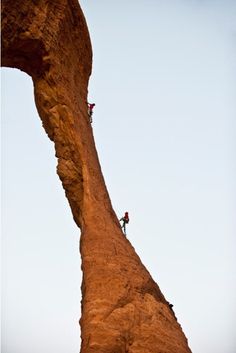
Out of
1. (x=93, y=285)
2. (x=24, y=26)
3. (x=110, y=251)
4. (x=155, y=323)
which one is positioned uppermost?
(x=24, y=26)

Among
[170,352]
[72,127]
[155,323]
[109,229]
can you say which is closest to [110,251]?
[109,229]

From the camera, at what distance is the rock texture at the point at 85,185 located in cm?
1177

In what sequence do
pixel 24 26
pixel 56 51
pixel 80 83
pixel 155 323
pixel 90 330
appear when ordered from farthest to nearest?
pixel 80 83 → pixel 56 51 → pixel 24 26 → pixel 155 323 → pixel 90 330

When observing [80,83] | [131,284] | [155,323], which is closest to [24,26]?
[80,83]

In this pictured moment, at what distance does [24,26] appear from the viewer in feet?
49.3

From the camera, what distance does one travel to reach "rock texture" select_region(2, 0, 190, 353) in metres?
11.8

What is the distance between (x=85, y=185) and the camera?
14711 mm

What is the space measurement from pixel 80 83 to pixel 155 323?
33.3 ft

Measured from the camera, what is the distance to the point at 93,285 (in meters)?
12.5

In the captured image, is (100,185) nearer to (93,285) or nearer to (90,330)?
(93,285)

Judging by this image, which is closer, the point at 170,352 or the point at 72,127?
the point at 170,352

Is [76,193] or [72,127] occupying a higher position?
[72,127]

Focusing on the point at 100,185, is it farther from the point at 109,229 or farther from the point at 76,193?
the point at 109,229

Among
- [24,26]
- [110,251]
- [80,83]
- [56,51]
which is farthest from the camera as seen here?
[80,83]
